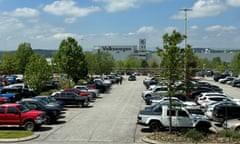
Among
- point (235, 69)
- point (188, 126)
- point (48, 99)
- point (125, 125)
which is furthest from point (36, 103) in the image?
point (235, 69)

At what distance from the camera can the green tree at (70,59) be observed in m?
56.5

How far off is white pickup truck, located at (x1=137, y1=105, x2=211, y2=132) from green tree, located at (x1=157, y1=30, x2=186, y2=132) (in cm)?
83

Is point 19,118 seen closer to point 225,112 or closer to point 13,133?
point 13,133

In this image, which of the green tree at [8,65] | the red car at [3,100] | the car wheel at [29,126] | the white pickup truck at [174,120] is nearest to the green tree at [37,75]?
the red car at [3,100]

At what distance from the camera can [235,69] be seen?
9675 centimetres

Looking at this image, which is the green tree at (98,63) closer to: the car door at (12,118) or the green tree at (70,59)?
A: the green tree at (70,59)

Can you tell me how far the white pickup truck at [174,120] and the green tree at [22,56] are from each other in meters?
60.9

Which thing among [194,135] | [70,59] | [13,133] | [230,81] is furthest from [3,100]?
[230,81]

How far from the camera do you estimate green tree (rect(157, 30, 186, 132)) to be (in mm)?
22391

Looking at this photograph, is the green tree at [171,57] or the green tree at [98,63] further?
the green tree at [98,63]

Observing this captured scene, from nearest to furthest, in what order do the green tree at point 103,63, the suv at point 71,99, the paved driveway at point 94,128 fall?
the paved driveway at point 94,128 → the suv at point 71,99 → the green tree at point 103,63

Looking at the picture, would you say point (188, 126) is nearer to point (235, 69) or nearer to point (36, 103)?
point (36, 103)

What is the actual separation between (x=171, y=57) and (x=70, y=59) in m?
35.1

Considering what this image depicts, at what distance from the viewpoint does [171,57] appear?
2255 centimetres
